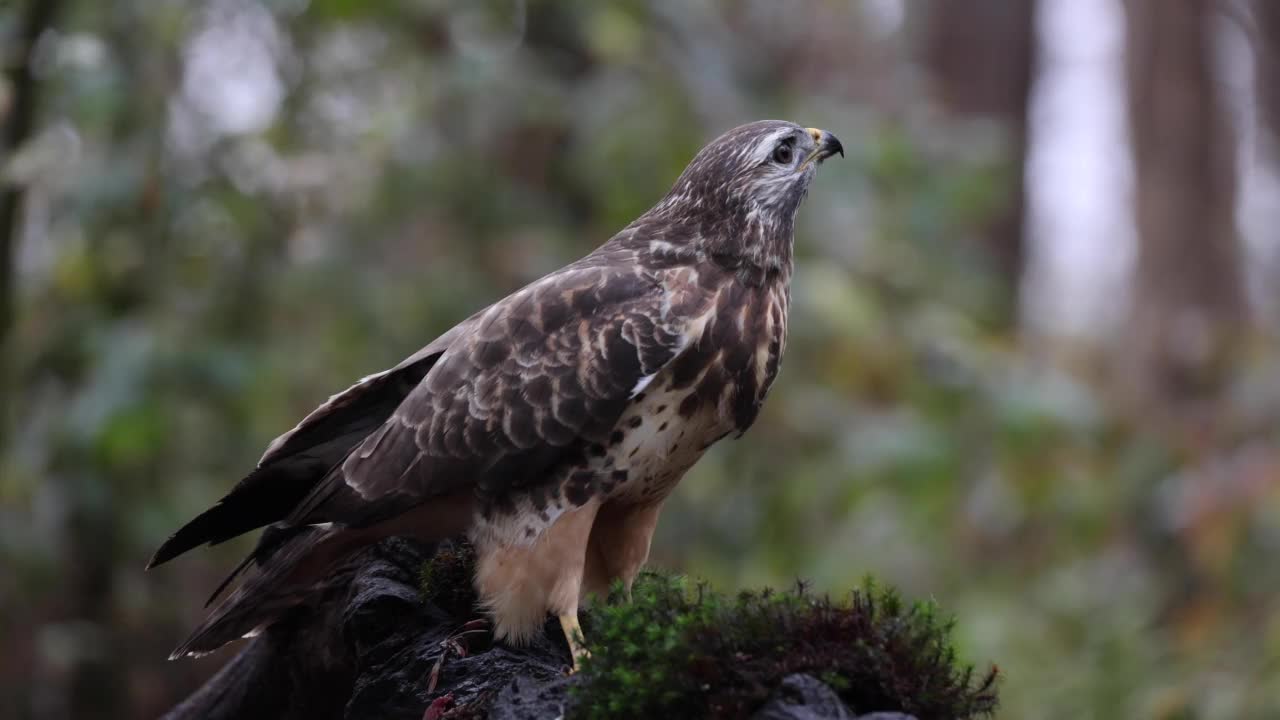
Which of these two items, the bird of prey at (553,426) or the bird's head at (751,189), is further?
the bird's head at (751,189)

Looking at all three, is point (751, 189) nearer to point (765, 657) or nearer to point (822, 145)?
point (822, 145)

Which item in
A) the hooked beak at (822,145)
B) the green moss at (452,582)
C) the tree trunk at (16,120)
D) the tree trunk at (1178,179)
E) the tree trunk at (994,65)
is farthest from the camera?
the tree trunk at (994,65)

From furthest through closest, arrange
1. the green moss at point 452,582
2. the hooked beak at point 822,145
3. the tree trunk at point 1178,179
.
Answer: the tree trunk at point 1178,179, the hooked beak at point 822,145, the green moss at point 452,582

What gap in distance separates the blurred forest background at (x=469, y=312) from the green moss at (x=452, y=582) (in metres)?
1.87

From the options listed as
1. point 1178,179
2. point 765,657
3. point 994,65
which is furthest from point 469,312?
point 994,65

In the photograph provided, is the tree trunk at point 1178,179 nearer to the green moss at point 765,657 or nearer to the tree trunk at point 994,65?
the tree trunk at point 994,65

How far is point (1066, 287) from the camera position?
56.5 feet

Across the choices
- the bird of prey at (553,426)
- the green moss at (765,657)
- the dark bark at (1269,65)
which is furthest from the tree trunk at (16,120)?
the dark bark at (1269,65)

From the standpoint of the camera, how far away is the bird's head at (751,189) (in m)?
3.48

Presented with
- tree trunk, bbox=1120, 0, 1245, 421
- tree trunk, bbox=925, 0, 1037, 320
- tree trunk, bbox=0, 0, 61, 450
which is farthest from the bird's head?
tree trunk, bbox=925, 0, 1037, 320

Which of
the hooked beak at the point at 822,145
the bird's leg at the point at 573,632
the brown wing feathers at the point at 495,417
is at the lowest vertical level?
the bird's leg at the point at 573,632

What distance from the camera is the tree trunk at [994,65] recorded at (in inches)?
489

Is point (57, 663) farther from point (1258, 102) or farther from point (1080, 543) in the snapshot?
point (1258, 102)

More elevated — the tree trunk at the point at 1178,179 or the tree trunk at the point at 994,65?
the tree trunk at the point at 994,65
